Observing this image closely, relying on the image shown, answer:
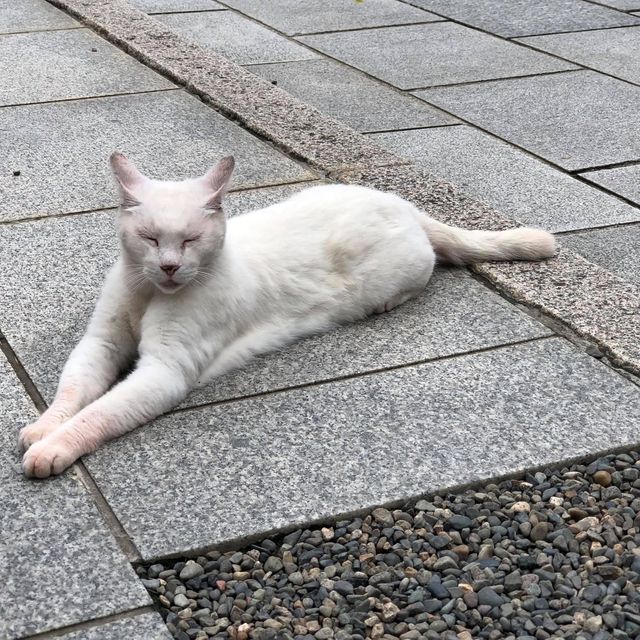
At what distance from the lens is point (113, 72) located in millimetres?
7930

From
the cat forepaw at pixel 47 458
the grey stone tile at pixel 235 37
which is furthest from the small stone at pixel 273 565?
the grey stone tile at pixel 235 37

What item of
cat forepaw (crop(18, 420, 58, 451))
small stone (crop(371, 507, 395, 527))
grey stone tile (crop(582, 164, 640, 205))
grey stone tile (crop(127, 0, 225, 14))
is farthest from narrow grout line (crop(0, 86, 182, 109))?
small stone (crop(371, 507, 395, 527))

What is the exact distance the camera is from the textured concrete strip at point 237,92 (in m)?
6.39

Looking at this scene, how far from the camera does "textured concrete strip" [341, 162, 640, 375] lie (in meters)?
4.49

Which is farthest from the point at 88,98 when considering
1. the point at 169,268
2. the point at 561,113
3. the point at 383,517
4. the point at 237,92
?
the point at 383,517

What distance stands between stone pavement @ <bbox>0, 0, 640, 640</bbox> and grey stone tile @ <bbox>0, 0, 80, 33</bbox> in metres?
0.04

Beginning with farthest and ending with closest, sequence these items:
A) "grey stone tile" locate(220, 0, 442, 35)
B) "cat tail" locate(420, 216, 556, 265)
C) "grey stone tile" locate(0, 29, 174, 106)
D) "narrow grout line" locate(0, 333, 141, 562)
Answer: "grey stone tile" locate(220, 0, 442, 35) → "grey stone tile" locate(0, 29, 174, 106) → "cat tail" locate(420, 216, 556, 265) → "narrow grout line" locate(0, 333, 141, 562)

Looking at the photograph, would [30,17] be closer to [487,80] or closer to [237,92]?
[237,92]

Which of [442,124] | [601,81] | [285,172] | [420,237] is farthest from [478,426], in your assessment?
[601,81]

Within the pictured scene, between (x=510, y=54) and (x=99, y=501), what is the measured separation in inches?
249

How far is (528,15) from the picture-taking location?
9.98 metres

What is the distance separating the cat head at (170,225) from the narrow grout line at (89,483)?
0.56 metres

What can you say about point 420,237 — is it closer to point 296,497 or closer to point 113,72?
point 296,497

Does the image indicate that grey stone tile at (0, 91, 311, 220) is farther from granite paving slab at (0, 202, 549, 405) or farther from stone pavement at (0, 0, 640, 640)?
granite paving slab at (0, 202, 549, 405)
